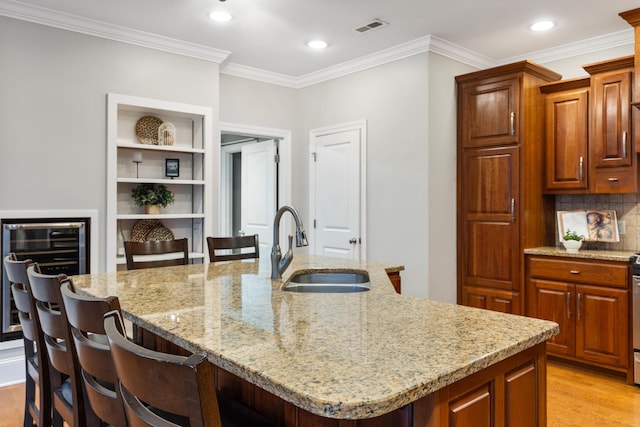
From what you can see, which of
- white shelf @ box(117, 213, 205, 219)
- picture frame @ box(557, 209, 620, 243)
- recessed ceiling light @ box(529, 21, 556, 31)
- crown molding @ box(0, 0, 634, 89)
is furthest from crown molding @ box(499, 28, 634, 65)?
white shelf @ box(117, 213, 205, 219)

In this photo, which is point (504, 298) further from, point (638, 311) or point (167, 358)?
point (167, 358)

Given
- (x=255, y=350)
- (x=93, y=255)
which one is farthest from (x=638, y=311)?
(x=93, y=255)

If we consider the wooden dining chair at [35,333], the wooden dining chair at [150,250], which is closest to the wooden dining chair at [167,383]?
the wooden dining chair at [35,333]

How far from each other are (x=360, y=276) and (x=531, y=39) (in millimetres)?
2849

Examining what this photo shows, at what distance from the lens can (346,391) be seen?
0.93 meters

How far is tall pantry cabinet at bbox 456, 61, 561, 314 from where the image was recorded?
3.94 metres

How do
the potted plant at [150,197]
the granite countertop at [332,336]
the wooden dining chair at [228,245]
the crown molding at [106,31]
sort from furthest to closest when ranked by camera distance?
the potted plant at [150,197] < the crown molding at [106,31] < the wooden dining chair at [228,245] < the granite countertop at [332,336]

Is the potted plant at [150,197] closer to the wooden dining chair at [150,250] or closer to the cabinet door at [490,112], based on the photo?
the wooden dining chair at [150,250]

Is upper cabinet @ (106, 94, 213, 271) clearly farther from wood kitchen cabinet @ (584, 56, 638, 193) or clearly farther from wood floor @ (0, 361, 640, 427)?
wood kitchen cabinet @ (584, 56, 638, 193)

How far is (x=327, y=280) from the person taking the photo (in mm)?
2633

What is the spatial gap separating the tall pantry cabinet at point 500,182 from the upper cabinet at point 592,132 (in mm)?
124

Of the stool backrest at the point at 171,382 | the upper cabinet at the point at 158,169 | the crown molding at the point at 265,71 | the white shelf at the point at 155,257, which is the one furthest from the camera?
the white shelf at the point at 155,257

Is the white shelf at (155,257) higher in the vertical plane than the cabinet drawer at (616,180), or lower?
lower

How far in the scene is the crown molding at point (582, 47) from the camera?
154 inches
